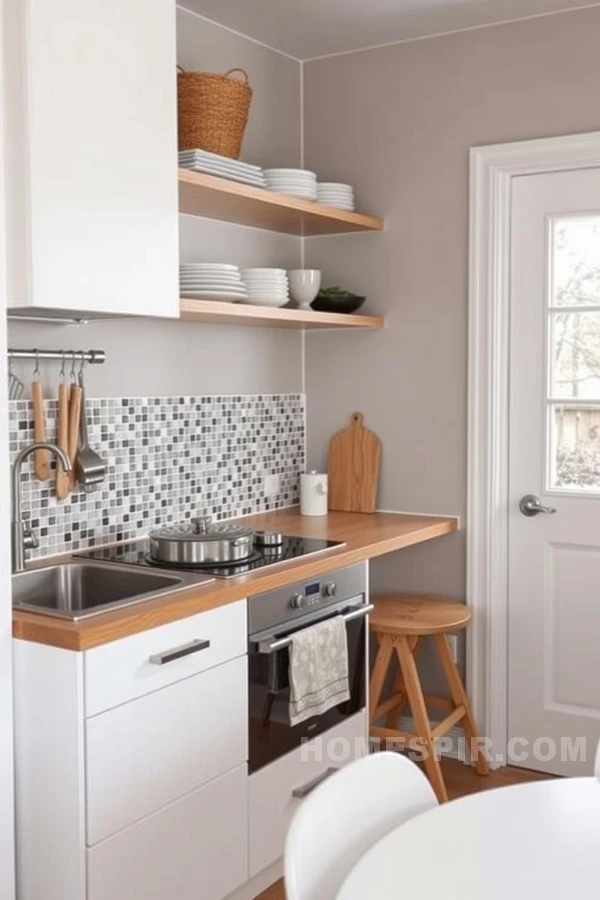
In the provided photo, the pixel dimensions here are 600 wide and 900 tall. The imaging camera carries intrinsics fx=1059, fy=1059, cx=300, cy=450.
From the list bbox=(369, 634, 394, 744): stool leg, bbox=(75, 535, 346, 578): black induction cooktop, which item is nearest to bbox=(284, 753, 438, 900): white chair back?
bbox=(75, 535, 346, 578): black induction cooktop

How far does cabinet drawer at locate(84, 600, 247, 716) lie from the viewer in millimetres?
2195

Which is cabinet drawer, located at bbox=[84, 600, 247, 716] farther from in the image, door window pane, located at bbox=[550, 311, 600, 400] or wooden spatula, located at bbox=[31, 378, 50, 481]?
door window pane, located at bbox=[550, 311, 600, 400]

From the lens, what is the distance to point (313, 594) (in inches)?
114

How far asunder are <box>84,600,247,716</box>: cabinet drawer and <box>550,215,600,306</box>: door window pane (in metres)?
1.59

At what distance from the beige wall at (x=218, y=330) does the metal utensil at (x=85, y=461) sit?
115mm

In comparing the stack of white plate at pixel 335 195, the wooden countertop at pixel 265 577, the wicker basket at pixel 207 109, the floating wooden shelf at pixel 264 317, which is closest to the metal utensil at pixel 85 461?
the floating wooden shelf at pixel 264 317

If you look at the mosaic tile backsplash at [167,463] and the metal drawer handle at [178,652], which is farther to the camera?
the mosaic tile backsplash at [167,463]

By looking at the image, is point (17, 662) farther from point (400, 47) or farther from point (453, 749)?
point (400, 47)

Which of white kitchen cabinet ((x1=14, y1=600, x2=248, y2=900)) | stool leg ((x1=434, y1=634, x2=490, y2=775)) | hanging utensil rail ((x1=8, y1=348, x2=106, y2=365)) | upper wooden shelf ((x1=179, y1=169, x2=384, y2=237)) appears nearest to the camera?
white kitchen cabinet ((x1=14, y1=600, x2=248, y2=900))

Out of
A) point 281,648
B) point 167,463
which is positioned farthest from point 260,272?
point 281,648

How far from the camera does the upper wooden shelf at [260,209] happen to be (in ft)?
9.70

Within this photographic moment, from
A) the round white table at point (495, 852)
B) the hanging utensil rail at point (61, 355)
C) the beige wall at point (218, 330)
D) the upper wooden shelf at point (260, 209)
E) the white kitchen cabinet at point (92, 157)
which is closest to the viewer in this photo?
the round white table at point (495, 852)

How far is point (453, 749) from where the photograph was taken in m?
3.72

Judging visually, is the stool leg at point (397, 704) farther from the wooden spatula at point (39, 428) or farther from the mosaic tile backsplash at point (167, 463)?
the wooden spatula at point (39, 428)
